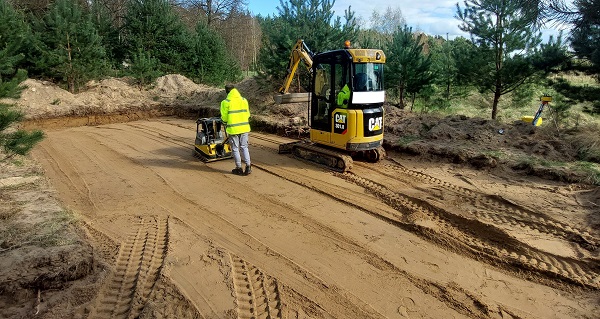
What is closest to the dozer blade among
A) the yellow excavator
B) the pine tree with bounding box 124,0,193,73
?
the yellow excavator

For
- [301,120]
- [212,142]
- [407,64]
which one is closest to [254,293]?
[212,142]

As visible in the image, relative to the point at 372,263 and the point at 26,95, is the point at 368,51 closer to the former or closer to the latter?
the point at 372,263

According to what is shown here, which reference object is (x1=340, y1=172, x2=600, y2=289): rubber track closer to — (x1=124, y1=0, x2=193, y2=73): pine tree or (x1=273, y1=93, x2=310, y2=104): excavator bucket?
(x1=273, y1=93, x2=310, y2=104): excavator bucket

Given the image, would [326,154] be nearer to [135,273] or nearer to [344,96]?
[344,96]

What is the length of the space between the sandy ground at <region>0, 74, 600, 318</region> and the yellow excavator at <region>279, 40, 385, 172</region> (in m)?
0.61

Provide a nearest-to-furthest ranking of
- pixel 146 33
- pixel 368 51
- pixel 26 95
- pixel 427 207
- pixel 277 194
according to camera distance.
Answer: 1. pixel 427 207
2. pixel 277 194
3. pixel 368 51
4. pixel 26 95
5. pixel 146 33

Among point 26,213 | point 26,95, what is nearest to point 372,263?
point 26,213

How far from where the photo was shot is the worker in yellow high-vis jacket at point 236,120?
25.6ft

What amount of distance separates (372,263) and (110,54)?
21.1 metres

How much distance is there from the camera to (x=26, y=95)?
1561 cm

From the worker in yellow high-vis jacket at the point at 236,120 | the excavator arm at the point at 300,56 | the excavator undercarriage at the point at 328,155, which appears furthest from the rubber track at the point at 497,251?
the excavator arm at the point at 300,56

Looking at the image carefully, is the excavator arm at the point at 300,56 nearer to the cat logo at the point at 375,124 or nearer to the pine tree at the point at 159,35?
the cat logo at the point at 375,124

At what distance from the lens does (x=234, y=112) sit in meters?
7.84

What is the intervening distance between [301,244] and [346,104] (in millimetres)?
3766
